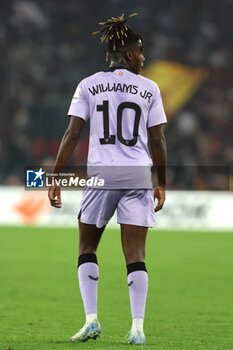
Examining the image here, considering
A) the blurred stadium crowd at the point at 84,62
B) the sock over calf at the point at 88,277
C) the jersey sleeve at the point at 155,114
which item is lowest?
the sock over calf at the point at 88,277

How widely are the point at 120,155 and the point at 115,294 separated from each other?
12.3ft

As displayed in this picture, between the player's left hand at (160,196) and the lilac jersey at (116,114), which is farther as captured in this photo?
the player's left hand at (160,196)

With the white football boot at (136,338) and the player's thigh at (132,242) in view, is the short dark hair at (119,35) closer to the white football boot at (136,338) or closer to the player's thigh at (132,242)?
the player's thigh at (132,242)

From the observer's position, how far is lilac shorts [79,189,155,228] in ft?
15.4

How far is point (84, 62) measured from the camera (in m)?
22.6

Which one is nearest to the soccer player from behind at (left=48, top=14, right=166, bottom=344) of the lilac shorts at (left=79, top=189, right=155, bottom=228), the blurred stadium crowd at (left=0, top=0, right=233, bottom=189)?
the lilac shorts at (left=79, top=189, right=155, bottom=228)

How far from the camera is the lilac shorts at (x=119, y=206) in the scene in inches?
185

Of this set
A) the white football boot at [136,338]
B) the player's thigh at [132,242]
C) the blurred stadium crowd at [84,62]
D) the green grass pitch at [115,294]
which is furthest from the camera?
the blurred stadium crowd at [84,62]

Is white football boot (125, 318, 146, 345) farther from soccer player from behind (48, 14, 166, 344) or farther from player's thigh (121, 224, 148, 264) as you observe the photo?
player's thigh (121, 224, 148, 264)

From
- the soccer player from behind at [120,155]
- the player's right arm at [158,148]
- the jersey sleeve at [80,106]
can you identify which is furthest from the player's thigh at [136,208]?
the jersey sleeve at [80,106]

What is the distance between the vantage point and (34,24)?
2342 cm

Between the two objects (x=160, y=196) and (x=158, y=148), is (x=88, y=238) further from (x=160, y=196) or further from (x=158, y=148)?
(x=158, y=148)

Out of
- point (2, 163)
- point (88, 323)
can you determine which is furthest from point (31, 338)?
point (2, 163)

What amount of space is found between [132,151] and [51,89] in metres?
18.2
